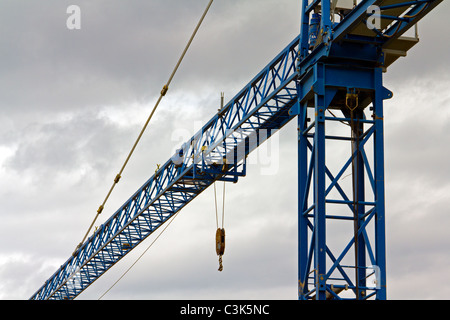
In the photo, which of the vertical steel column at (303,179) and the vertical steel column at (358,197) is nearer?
the vertical steel column at (358,197)

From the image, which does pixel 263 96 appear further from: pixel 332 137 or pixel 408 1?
pixel 408 1

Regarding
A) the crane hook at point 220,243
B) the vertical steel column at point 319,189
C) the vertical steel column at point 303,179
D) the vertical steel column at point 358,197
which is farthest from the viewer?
the crane hook at point 220,243

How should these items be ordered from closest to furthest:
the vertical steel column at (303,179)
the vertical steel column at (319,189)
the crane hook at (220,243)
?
the vertical steel column at (319,189) → the vertical steel column at (303,179) → the crane hook at (220,243)

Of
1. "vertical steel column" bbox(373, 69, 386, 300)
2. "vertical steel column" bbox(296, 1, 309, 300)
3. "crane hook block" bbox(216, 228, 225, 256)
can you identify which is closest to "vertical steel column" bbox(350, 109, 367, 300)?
"vertical steel column" bbox(373, 69, 386, 300)

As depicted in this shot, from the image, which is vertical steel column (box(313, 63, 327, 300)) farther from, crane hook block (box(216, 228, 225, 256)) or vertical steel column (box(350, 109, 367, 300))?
crane hook block (box(216, 228, 225, 256))

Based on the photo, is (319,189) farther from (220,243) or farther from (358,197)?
(220,243)

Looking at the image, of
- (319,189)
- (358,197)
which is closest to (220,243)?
(358,197)

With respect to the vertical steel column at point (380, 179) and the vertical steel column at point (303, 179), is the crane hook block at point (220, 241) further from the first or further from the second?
the vertical steel column at point (380, 179)

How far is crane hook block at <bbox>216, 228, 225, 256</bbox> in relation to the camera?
34406 mm

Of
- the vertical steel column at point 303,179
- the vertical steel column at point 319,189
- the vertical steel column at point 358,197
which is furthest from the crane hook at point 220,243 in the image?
the vertical steel column at point 319,189

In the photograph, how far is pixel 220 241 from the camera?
3456cm

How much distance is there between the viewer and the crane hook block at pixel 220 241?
113 feet

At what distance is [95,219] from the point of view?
48312 millimetres
